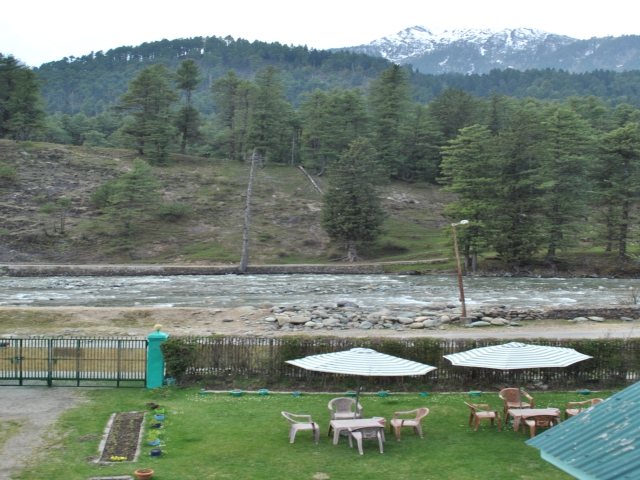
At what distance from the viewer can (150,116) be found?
92688mm

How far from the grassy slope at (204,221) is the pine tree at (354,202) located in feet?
9.06

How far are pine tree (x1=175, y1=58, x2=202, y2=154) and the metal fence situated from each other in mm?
83924

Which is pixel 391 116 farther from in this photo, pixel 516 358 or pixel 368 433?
pixel 368 433

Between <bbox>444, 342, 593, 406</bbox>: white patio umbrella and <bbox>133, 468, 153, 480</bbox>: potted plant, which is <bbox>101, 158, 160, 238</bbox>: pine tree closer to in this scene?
<bbox>444, 342, 593, 406</bbox>: white patio umbrella

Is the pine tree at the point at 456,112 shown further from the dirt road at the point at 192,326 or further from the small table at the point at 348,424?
the small table at the point at 348,424

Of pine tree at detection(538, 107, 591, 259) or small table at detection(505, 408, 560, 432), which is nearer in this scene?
small table at detection(505, 408, 560, 432)

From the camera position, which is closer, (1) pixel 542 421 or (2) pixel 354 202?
(1) pixel 542 421

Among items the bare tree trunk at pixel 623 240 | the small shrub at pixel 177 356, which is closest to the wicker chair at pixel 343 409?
the small shrub at pixel 177 356

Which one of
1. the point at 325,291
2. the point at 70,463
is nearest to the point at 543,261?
the point at 325,291

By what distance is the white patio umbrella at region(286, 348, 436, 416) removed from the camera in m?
14.3

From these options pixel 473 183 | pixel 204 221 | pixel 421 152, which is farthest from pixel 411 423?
pixel 421 152

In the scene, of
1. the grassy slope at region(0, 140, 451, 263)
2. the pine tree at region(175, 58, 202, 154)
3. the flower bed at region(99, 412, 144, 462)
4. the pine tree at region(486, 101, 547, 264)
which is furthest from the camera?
the pine tree at region(175, 58, 202, 154)

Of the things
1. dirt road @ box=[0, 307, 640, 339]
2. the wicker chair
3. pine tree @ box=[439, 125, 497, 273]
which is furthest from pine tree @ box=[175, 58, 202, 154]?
the wicker chair

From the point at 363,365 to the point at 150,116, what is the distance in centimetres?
8496
